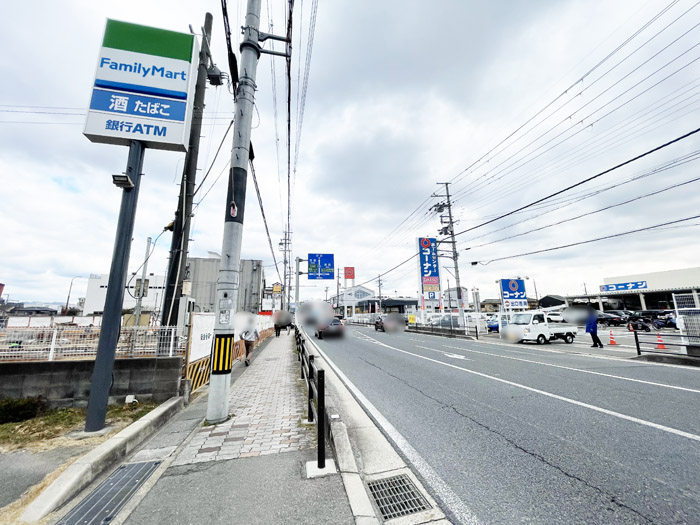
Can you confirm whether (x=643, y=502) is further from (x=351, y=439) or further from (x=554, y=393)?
(x=554, y=393)

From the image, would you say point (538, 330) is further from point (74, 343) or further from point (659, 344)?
point (74, 343)

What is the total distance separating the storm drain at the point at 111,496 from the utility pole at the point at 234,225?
1346mm

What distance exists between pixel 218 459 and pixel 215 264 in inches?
1808

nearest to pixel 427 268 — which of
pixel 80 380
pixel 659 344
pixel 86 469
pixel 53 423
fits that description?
pixel 659 344

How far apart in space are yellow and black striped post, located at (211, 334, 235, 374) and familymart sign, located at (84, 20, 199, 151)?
3.73 meters

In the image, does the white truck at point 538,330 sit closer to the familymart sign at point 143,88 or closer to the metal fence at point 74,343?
the metal fence at point 74,343

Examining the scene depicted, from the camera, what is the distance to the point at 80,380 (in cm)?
595

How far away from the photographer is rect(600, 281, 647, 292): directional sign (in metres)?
38.9

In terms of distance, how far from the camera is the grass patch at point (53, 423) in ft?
14.6

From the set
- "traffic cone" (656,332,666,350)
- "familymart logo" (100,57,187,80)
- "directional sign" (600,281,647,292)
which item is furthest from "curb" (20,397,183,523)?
"directional sign" (600,281,647,292)

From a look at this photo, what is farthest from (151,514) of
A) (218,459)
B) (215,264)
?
(215,264)

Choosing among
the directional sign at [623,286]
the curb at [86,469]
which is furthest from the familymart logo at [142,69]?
the directional sign at [623,286]

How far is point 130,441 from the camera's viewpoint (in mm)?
3975

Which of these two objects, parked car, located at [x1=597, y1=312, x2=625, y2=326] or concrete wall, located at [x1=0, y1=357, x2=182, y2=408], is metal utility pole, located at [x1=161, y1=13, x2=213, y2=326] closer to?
concrete wall, located at [x1=0, y1=357, x2=182, y2=408]
